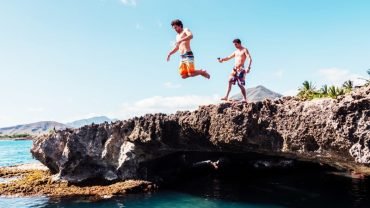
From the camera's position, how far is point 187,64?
1527 cm

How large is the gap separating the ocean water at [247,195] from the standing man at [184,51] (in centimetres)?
841

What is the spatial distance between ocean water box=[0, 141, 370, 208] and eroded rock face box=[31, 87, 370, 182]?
9.25 ft

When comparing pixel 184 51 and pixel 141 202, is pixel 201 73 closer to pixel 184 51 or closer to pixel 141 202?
pixel 184 51

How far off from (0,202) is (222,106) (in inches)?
563

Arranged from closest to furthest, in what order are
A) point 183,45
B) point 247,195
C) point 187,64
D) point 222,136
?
1. point 183,45
2. point 187,64
3. point 222,136
4. point 247,195

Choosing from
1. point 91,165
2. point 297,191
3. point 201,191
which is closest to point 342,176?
point 297,191

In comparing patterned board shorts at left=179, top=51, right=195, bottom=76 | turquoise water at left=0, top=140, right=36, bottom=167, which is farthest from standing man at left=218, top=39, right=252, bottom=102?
turquoise water at left=0, top=140, right=36, bottom=167

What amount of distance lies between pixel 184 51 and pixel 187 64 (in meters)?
0.51

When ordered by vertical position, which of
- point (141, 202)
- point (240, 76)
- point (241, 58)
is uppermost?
point (241, 58)

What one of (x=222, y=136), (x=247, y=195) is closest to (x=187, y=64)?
(x=222, y=136)

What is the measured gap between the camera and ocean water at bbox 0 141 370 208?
68.3ft

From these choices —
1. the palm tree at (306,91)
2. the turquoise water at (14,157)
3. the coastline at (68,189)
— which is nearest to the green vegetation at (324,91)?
the palm tree at (306,91)

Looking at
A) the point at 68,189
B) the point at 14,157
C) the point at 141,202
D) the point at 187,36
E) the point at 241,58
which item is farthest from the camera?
the point at 14,157

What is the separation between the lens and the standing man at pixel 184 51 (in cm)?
1506
